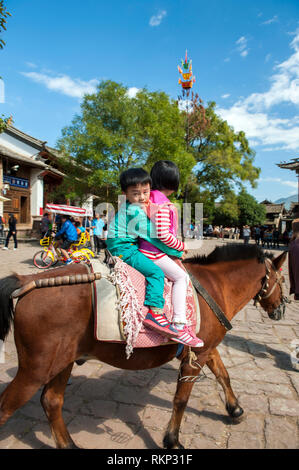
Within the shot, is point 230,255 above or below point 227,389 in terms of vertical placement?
above

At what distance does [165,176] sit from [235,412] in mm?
2376

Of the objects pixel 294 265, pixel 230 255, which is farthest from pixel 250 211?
pixel 230 255

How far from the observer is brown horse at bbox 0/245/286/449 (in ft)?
7.15

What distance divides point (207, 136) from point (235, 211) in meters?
9.38

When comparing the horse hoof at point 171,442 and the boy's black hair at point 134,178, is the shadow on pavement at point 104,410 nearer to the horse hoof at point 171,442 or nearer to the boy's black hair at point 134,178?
the horse hoof at point 171,442

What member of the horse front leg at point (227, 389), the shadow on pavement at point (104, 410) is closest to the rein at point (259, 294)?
the horse front leg at point (227, 389)

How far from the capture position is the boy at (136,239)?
2.31m

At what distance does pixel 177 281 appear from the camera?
8.02 ft

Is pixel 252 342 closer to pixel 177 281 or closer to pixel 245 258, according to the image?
pixel 245 258

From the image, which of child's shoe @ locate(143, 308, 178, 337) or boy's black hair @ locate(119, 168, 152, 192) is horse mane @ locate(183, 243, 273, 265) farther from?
boy's black hair @ locate(119, 168, 152, 192)

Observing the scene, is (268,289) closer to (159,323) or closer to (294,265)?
(294,265)

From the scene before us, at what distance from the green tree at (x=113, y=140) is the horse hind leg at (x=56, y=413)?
13.4 metres

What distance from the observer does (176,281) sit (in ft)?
8.04

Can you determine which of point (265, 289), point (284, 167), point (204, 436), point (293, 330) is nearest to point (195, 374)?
point (204, 436)
